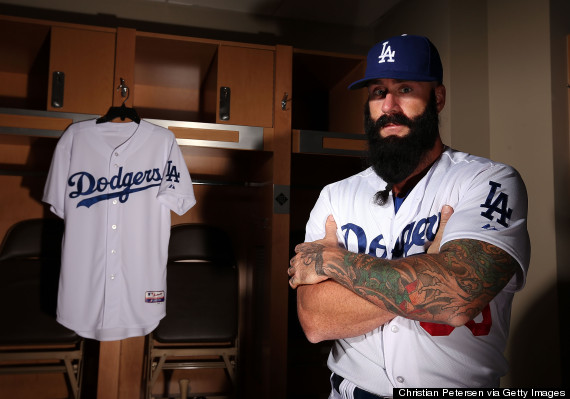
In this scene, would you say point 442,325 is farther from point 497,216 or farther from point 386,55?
point 386,55

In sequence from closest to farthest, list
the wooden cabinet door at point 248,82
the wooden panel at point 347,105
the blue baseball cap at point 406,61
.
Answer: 1. the blue baseball cap at point 406,61
2. the wooden cabinet door at point 248,82
3. the wooden panel at point 347,105

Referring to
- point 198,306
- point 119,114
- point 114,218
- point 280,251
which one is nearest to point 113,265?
point 114,218

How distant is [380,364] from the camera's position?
3.56 ft

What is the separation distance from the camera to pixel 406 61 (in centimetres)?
120

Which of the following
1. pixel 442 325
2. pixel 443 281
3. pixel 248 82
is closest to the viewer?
pixel 443 281

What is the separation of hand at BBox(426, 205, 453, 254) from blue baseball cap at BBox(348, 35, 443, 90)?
0.36 meters

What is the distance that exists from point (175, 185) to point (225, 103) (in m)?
0.54

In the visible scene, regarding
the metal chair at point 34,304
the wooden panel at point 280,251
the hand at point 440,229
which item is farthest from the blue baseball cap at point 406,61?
the metal chair at point 34,304

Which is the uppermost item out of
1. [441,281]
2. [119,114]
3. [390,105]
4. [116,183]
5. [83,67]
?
[83,67]

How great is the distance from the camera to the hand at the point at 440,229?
1.04 meters

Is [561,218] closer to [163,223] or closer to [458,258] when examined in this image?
[458,258]

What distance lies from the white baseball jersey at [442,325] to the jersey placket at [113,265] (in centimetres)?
138

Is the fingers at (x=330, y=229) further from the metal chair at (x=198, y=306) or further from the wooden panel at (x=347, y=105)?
the wooden panel at (x=347, y=105)

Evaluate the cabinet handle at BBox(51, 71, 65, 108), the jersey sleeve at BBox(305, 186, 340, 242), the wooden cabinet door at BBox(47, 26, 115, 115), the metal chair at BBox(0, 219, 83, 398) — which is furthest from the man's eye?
the metal chair at BBox(0, 219, 83, 398)
